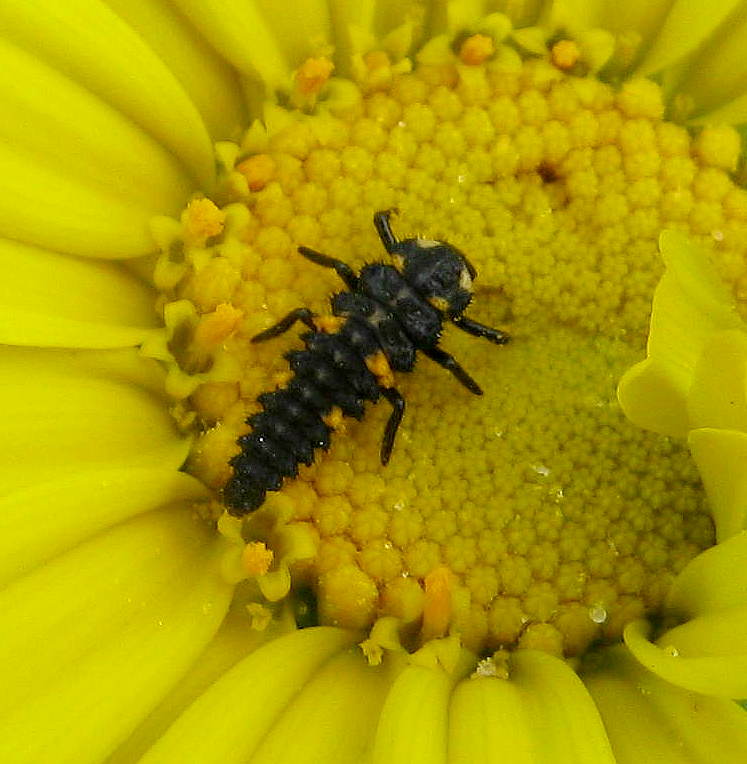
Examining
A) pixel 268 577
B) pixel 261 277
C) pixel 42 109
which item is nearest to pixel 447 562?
pixel 268 577

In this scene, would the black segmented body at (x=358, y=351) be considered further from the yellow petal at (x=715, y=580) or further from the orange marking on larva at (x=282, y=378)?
the yellow petal at (x=715, y=580)

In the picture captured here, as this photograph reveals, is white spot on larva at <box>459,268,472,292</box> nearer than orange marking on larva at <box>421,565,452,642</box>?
No

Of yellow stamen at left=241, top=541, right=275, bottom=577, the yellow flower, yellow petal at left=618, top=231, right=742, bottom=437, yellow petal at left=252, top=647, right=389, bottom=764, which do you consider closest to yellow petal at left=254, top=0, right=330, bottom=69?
the yellow flower

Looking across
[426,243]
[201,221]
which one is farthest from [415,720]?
[201,221]

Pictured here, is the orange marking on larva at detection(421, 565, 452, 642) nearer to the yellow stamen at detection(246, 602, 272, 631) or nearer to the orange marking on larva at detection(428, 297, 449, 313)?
the yellow stamen at detection(246, 602, 272, 631)

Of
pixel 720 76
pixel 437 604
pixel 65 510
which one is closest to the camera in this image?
pixel 65 510

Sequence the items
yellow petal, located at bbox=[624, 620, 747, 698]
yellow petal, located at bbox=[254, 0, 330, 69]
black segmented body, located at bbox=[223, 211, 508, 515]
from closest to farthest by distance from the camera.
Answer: yellow petal, located at bbox=[624, 620, 747, 698]
black segmented body, located at bbox=[223, 211, 508, 515]
yellow petal, located at bbox=[254, 0, 330, 69]

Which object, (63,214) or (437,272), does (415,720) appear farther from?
(63,214)
